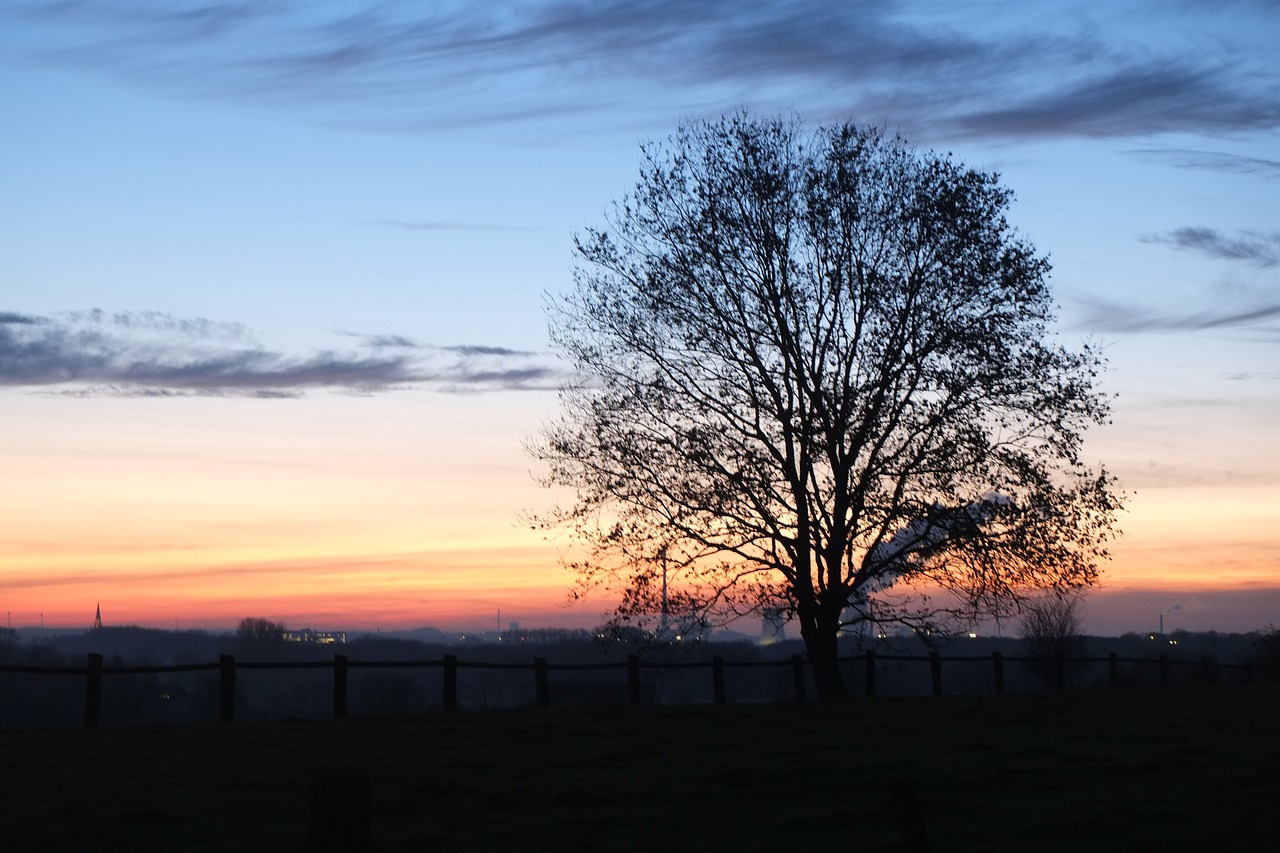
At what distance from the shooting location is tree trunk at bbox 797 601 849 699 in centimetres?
2941

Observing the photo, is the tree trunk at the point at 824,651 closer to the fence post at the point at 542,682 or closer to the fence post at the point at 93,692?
the fence post at the point at 542,682

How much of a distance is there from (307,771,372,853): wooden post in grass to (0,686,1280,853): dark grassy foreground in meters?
6.23

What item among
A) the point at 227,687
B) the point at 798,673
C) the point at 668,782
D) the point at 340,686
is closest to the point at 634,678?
the point at 798,673

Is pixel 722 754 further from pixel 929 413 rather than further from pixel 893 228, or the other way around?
pixel 893 228

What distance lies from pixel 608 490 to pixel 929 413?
7.37 meters

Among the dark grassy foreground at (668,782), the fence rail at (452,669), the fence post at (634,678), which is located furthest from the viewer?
the fence post at (634,678)

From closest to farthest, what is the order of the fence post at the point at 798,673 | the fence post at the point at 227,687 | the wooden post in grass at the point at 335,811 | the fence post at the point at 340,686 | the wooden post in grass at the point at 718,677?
the wooden post in grass at the point at 335,811 → the fence post at the point at 227,687 → the fence post at the point at 340,686 → the wooden post in grass at the point at 718,677 → the fence post at the point at 798,673

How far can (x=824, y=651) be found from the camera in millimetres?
29484

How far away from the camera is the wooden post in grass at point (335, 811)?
4.71m

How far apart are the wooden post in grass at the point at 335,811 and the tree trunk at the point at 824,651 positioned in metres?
25.1

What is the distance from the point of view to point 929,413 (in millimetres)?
28562

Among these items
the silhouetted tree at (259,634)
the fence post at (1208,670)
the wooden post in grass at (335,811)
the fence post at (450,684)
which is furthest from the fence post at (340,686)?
the silhouetted tree at (259,634)

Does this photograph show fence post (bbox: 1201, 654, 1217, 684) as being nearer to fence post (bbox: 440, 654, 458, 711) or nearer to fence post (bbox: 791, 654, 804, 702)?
fence post (bbox: 791, 654, 804, 702)

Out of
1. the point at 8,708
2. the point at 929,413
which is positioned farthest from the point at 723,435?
the point at 8,708
